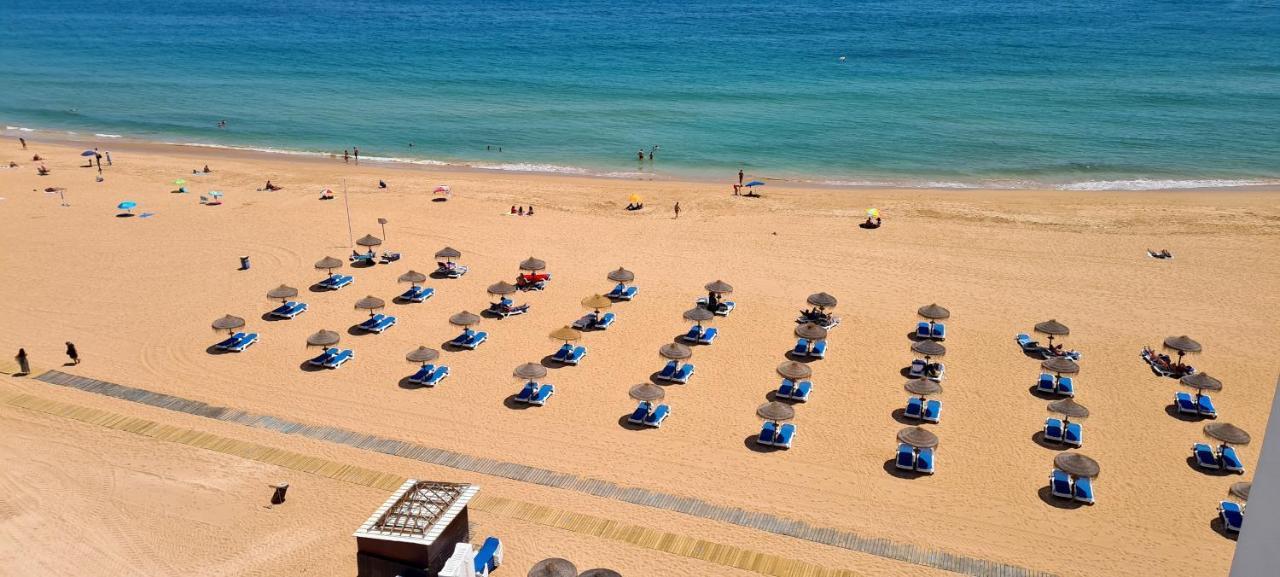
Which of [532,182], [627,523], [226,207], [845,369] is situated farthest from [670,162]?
[627,523]

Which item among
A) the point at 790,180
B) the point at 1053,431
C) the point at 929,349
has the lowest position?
the point at 1053,431

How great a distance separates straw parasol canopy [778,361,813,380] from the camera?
23.2 metres

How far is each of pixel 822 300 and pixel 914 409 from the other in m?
6.32

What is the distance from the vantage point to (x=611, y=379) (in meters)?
25.0

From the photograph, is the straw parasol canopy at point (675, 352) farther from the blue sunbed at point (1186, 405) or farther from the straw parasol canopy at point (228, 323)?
the blue sunbed at point (1186, 405)

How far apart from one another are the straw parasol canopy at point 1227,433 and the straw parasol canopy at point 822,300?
35.5ft

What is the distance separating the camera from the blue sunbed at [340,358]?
2537 cm

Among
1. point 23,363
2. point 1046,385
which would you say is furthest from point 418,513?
point 1046,385

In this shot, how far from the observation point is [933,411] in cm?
2288

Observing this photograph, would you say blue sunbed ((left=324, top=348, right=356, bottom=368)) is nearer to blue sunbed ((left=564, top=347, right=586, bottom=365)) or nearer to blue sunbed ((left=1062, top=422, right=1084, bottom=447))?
blue sunbed ((left=564, top=347, right=586, bottom=365))

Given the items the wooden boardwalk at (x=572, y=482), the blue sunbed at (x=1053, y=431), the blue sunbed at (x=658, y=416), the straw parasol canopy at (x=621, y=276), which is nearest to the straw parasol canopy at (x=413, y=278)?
the straw parasol canopy at (x=621, y=276)

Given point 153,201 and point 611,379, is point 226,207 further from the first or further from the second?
point 611,379

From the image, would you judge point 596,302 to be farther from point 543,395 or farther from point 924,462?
point 924,462

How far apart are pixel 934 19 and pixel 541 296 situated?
100982mm
